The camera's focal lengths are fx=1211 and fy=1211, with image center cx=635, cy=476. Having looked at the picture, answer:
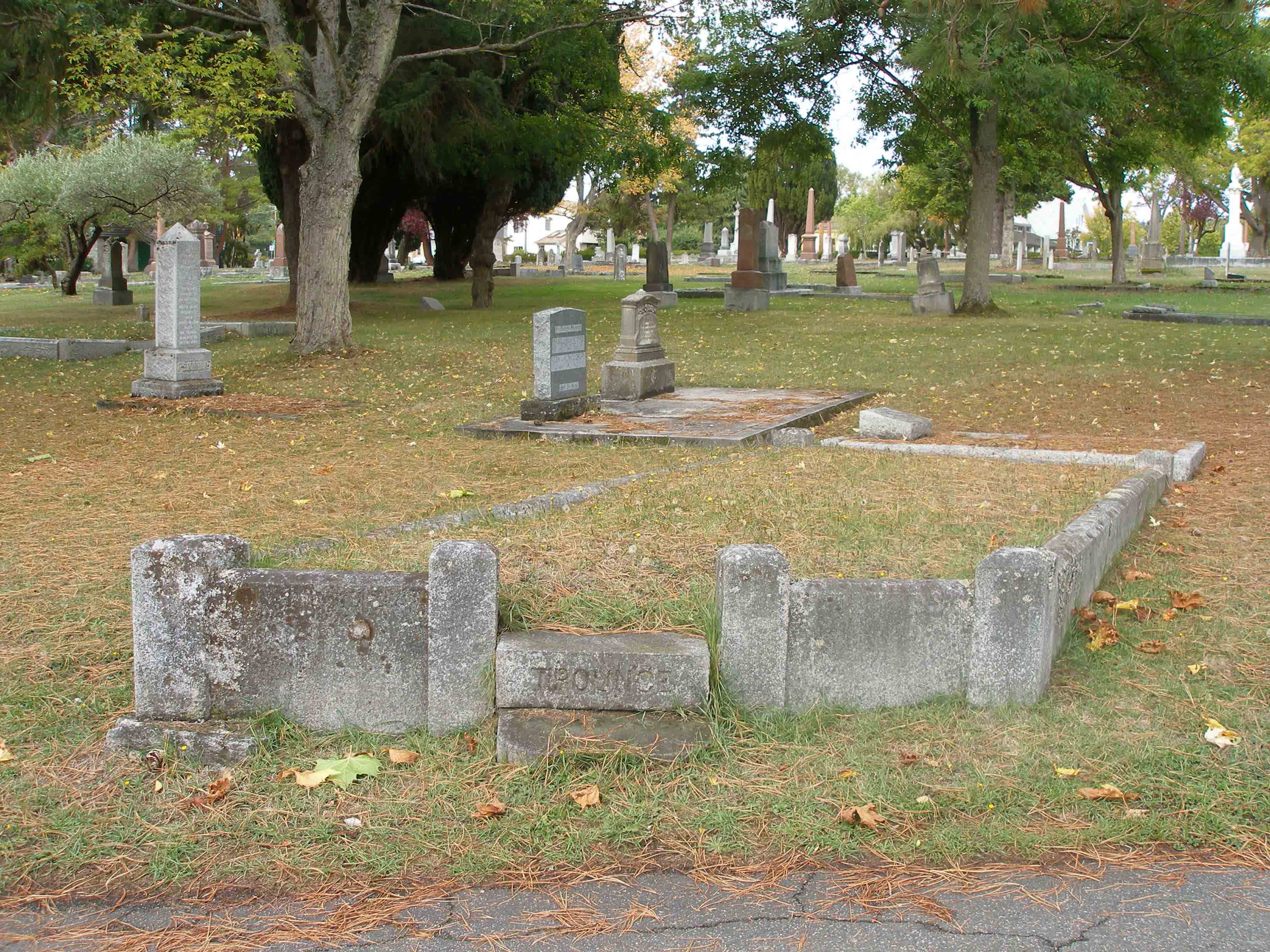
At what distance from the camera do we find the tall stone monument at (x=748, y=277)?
88.1 ft

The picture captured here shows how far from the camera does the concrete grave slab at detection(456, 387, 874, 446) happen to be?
10312 mm

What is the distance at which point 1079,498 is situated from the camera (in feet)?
22.6

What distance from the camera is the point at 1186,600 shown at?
5520mm

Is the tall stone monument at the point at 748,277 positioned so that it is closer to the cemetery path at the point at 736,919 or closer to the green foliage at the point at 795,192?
the green foliage at the point at 795,192

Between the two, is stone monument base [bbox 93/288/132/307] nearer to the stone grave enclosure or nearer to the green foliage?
the green foliage

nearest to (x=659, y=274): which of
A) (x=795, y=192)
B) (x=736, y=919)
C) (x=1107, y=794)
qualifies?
(x=1107, y=794)

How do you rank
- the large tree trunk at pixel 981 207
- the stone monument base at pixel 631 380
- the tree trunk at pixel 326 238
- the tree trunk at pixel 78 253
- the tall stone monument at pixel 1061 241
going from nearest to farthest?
the stone monument base at pixel 631 380 < the tree trunk at pixel 326 238 < the large tree trunk at pixel 981 207 < the tree trunk at pixel 78 253 < the tall stone monument at pixel 1061 241

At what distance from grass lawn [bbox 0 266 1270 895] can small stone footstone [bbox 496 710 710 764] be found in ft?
0.21

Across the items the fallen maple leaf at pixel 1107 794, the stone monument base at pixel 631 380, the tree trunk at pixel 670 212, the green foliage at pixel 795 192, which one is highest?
the green foliage at pixel 795 192

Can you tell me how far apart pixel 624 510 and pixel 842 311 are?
64.7ft

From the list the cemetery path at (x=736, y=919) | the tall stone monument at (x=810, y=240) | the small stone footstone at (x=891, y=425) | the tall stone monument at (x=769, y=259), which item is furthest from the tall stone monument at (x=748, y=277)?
the tall stone monument at (x=810, y=240)

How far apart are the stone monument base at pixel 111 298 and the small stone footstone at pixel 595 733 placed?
2823 cm

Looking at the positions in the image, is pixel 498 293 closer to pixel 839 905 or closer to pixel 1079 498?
pixel 1079 498

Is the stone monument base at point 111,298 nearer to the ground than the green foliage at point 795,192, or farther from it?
nearer to the ground
